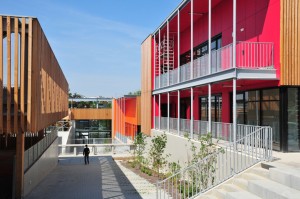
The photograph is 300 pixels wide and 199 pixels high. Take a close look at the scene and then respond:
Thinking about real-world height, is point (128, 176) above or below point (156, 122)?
below

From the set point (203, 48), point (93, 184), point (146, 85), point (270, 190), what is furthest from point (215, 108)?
point (270, 190)

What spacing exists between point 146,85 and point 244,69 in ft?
53.3

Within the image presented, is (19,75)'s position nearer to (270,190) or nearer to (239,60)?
(270,190)

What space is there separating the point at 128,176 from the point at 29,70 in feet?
33.7

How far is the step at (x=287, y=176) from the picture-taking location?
Result: 771cm

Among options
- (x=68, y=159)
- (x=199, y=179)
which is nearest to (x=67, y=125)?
(x=68, y=159)

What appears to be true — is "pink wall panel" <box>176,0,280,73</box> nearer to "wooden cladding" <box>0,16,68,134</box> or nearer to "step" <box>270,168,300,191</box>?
"step" <box>270,168,300,191</box>

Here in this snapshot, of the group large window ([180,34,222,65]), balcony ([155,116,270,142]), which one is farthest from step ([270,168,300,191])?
large window ([180,34,222,65])

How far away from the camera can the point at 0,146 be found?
58.9ft

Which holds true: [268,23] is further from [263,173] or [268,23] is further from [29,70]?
[29,70]

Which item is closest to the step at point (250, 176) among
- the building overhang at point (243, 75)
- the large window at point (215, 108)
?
Answer: the building overhang at point (243, 75)

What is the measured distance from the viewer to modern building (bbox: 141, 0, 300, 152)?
39.3 ft

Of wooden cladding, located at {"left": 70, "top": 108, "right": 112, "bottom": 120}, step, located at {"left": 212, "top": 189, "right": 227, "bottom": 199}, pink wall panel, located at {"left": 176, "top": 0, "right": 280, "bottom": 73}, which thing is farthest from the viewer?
wooden cladding, located at {"left": 70, "top": 108, "right": 112, "bottom": 120}

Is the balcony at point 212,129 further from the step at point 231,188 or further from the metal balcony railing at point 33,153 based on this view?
the metal balcony railing at point 33,153
